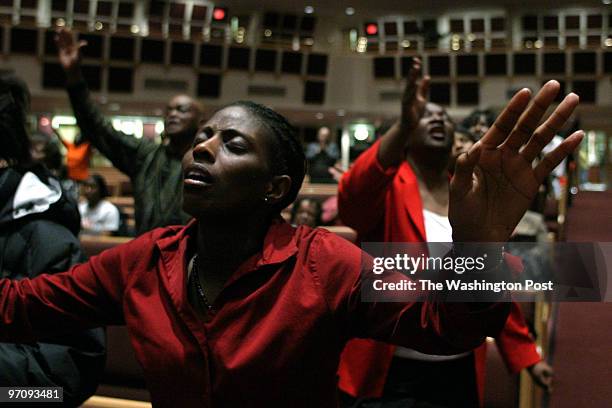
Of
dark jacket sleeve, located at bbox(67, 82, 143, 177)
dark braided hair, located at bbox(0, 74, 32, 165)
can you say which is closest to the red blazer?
dark braided hair, located at bbox(0, 74, 32, 165)

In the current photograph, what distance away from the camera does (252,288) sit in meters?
0.86

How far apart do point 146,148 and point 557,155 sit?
1395mm

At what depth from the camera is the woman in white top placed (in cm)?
368

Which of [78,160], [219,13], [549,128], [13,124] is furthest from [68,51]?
[219,13]

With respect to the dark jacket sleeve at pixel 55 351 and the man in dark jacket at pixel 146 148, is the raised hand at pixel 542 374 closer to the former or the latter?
the dark jacket sleeve at pixel 55 351

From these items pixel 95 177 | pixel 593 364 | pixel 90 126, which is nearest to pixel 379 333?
pixel 593 364

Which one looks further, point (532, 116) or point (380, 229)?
point (380, 229)

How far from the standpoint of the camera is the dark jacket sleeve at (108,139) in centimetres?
184

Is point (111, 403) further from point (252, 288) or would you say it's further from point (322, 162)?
point (322, 162)

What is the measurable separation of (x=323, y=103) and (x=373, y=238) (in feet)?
31.6

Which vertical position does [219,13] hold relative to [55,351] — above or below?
above

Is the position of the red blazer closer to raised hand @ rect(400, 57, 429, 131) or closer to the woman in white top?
raised hand @ rect(400, 57, 429, 131)

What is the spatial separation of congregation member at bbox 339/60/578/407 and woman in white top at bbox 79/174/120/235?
263cm

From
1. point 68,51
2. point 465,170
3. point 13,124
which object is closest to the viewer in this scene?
point 465,170
